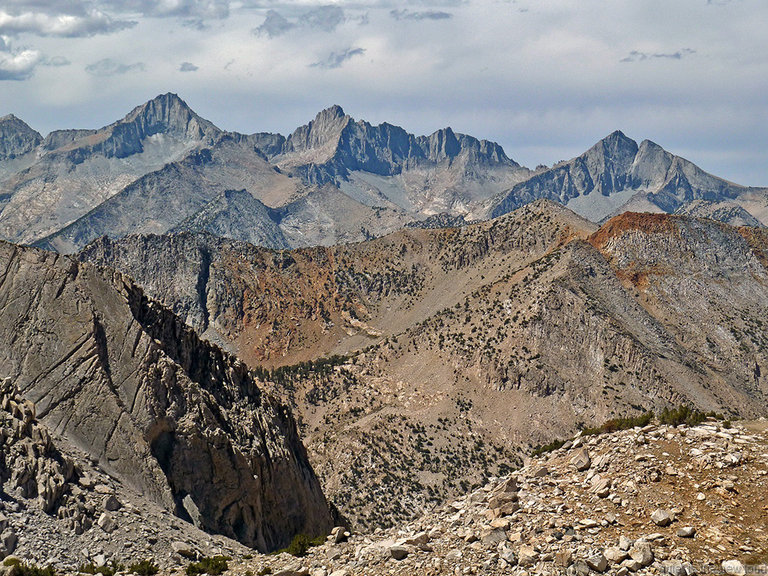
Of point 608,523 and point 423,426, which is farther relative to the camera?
point 423,426

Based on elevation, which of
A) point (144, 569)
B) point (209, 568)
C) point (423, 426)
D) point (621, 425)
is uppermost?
point (621, 425)

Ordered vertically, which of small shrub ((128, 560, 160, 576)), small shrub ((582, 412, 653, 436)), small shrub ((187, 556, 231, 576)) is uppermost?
small shrub ((582, 412, 653, 436))

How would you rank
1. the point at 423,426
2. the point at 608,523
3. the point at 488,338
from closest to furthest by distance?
the point at 608,523, the point at 423,426, the point at 488,338

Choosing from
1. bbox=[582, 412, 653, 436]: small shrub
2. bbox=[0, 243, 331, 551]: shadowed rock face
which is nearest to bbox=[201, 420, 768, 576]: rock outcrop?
bbox=[582, 412, 653, 436]: small shrub

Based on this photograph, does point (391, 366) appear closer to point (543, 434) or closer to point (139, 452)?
point (543, 434)

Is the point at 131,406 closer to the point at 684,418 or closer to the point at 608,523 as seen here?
the point at 608,523

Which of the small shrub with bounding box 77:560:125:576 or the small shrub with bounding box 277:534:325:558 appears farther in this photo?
the small shrub with bounding box 277:534:325:558

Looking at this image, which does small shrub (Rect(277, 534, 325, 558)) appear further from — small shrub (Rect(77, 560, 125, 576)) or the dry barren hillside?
the dry barren hillside

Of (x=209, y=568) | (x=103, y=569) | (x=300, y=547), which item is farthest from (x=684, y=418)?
(x=103, y=569)

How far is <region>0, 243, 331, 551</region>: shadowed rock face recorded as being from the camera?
144 ft

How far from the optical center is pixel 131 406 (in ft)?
153

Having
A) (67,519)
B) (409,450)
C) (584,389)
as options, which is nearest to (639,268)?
(584,389)

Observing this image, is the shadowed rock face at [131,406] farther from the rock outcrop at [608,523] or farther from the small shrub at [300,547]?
the rock outcrop at [608,523]

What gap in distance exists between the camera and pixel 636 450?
32750 mm
